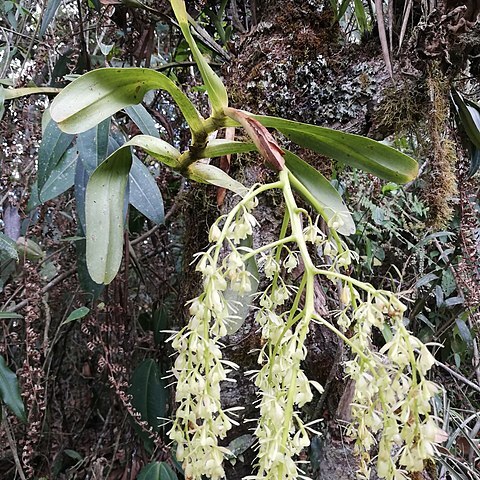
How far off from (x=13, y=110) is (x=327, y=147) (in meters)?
0.85

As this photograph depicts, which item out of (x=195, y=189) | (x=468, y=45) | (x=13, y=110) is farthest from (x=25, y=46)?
(x=468, y=45)

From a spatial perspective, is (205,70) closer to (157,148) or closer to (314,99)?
(157,148)

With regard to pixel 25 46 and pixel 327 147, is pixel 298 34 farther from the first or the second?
pixel 25 46

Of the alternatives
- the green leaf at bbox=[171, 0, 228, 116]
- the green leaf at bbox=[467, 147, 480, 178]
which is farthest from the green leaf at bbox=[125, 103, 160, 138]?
the green leaf at bbox=[467, 147, 480, 178]

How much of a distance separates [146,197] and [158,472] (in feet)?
1.93

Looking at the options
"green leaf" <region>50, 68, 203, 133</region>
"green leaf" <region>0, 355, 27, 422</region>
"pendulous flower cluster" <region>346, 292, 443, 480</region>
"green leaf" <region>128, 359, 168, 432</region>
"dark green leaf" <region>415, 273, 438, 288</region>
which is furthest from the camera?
"dark green leaf" <region>415, 273, 438, 288</region>

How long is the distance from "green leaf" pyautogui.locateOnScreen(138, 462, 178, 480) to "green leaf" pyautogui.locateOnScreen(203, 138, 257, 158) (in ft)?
2.31

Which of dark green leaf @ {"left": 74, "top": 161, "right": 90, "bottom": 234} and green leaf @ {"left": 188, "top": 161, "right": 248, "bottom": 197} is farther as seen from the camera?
dark green leaf @ {"left": 74, "top": 161, "right": 90, "bottom": 234}

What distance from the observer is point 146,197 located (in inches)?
32.8

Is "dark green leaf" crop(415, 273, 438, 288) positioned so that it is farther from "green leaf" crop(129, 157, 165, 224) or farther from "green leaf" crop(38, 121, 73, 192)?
"green leaf" crop(38, 121, 73, 192)

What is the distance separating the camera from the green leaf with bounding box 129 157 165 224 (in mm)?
831

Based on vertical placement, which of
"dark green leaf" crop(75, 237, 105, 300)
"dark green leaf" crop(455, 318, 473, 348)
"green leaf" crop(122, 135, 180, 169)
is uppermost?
"green leaf" crop(122, 135, 180, 169)

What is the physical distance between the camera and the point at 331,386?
814 mm

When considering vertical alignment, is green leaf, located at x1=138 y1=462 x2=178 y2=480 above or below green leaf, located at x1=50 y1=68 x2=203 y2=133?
below
